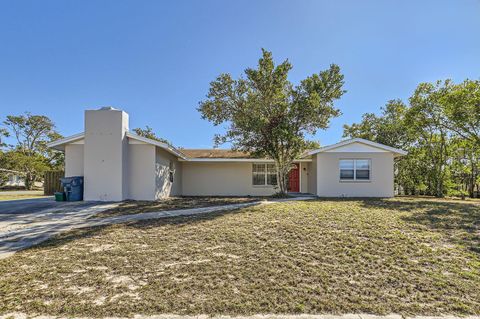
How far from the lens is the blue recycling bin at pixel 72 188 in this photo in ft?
40.4

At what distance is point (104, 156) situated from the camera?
12211 mm

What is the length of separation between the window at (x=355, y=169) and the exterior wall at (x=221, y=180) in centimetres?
517

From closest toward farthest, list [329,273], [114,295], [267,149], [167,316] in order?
[167,316] → [114,295] → [329,273] → [267,149]

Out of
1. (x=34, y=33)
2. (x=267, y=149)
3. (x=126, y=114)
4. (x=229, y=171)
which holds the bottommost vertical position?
(x=229, y=171)

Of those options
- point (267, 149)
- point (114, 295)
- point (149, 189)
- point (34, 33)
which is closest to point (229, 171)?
point (267, 149)

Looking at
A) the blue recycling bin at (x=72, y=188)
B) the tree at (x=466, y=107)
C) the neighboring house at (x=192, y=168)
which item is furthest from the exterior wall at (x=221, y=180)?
the tree at (x=466, y=107)

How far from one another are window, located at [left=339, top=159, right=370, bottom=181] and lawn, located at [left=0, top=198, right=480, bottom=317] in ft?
25.7

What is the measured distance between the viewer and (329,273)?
13.9 ft

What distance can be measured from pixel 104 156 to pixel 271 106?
8904mm

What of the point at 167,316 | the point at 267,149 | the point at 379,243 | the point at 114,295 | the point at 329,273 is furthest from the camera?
the point at 267,149

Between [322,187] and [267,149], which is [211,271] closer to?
[267,149]

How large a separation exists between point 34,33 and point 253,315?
17169mm

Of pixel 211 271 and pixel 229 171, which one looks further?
pixel 229 171

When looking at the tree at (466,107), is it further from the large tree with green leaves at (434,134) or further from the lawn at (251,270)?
the lawn at (251,270)
